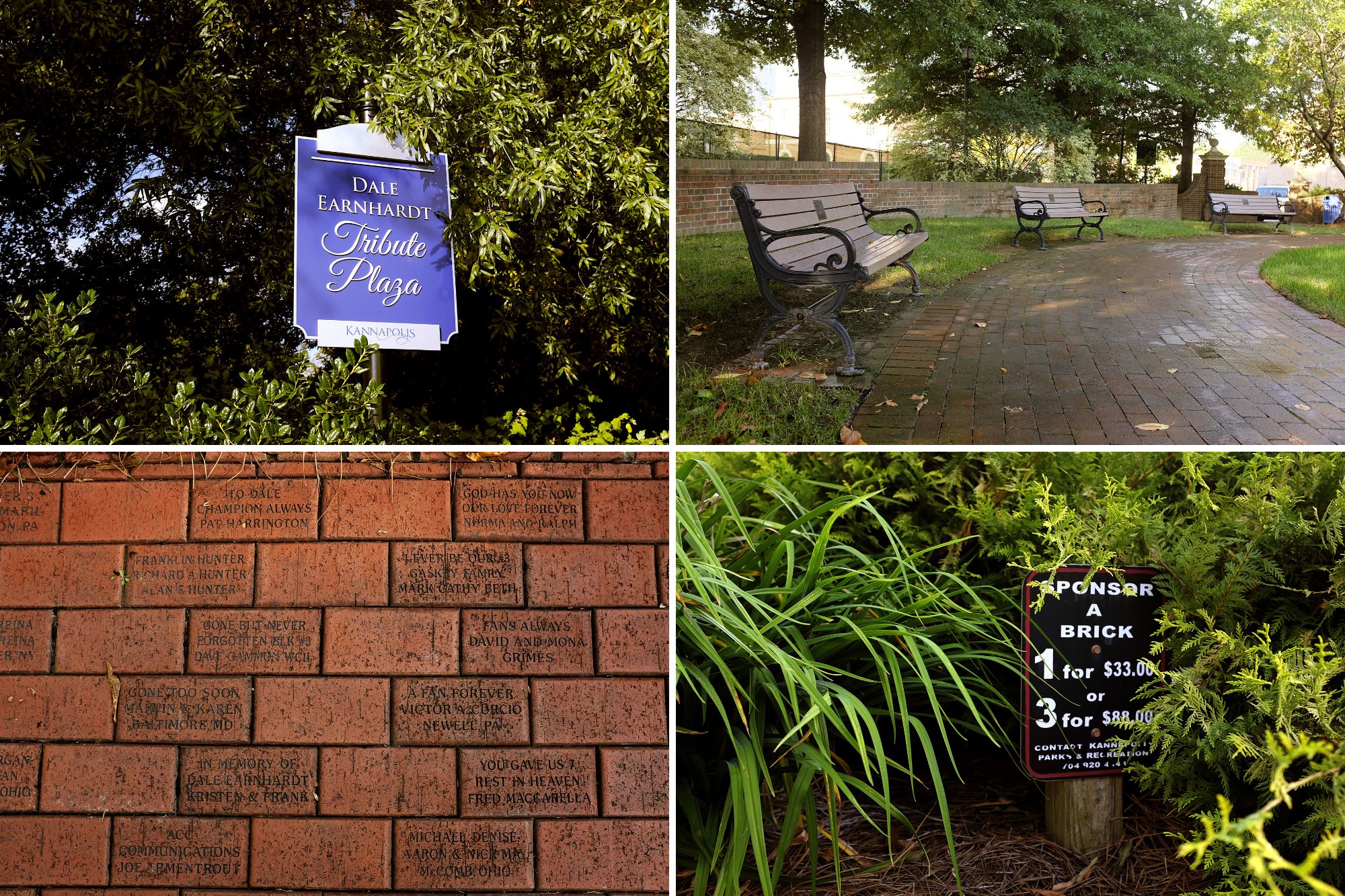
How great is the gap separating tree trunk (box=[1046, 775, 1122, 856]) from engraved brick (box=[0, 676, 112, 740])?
231cm

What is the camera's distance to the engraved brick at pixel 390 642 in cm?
210

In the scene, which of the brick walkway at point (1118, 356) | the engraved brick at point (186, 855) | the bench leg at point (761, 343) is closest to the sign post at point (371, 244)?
the bench leg at point (761, 343)

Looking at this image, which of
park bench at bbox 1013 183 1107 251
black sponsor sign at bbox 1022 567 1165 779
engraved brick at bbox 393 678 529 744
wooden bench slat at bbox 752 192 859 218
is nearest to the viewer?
black sponsor sign at bbox 1022 567 1165 779

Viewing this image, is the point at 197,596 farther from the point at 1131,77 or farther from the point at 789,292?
the point at 1131,77

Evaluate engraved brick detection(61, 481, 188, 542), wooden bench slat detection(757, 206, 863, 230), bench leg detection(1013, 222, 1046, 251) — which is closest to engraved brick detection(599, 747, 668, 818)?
engraved brick detection(61, 481, 188, 542)

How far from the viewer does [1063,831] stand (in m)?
1.98

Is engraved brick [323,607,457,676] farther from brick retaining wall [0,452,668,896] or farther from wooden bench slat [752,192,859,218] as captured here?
wooden bench slat [752,192,859,218]

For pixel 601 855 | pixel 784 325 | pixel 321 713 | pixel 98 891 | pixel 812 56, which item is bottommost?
pixel 98 891

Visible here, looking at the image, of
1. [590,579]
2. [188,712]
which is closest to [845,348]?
[590,579]

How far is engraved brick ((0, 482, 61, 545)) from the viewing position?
2135 millimetres

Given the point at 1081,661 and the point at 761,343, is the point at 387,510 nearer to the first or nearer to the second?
the point at 761,343

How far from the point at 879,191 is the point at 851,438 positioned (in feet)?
3.81

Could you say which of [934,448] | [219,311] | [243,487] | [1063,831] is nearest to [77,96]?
[219,311]

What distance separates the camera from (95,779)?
2.10 metres
